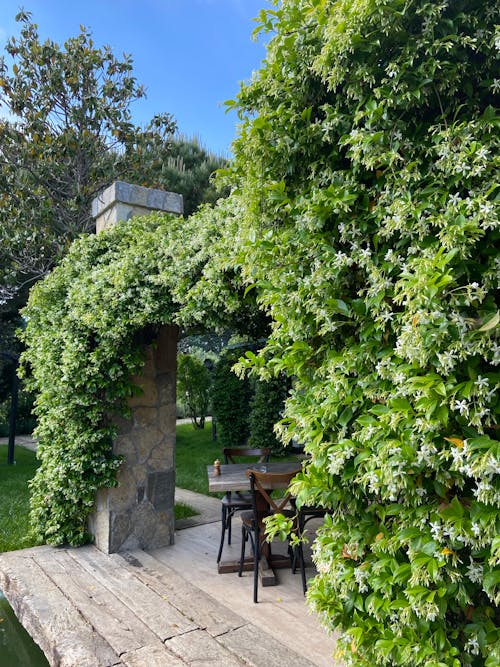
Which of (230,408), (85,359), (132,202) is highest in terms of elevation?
(132,202)

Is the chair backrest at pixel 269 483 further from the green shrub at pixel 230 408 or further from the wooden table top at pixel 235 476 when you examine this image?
the green shrub at pixel 230 408

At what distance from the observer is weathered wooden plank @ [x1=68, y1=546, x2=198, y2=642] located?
257 centimetres

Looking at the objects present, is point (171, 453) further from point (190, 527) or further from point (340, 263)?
point (340, 263)

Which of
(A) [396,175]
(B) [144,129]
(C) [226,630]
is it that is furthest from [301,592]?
(B) [144,129]

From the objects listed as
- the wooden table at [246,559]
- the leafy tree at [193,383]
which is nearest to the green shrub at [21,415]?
the leafy tree at [193,383]

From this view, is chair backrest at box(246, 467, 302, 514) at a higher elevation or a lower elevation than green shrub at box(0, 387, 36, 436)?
higher

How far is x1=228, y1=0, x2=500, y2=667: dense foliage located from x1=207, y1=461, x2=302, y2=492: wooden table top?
1778 mm

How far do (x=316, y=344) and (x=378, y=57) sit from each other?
88 cm

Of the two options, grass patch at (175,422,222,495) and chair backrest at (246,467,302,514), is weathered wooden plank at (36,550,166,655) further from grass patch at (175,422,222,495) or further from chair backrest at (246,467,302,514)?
grass patch at (175,422,222,495)

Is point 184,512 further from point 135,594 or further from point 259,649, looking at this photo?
point 259,649

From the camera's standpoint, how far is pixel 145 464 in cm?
387

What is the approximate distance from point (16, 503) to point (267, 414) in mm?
4292

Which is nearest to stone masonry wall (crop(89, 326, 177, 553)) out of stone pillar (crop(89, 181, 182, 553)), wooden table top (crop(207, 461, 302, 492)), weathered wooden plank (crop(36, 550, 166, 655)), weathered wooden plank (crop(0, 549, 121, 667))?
stone pillar (crop(89, 181, 182, 553))

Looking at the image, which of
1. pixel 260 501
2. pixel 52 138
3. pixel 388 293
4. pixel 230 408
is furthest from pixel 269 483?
pixel 230 408
